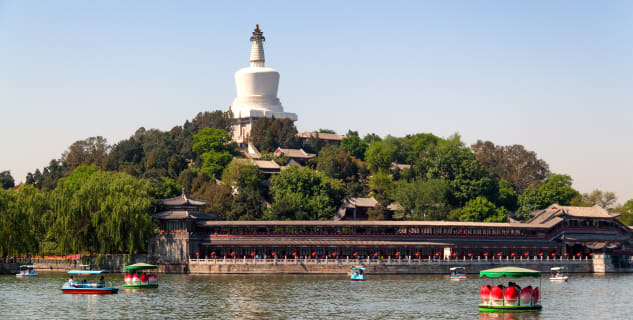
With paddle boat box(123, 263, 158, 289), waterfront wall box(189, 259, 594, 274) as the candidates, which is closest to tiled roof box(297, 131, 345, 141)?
waterfront wall box(189, 259, 594, 274)

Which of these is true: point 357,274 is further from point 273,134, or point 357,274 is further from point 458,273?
point 273,134

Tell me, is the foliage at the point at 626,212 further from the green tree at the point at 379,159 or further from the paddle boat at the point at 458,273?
the paddle boat at the point at 458,273

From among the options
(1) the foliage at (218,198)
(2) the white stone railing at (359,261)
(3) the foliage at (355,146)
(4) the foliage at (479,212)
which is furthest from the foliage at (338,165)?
(2) the white stone railing at (359,261)

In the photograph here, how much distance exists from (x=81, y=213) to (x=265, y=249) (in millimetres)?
16324

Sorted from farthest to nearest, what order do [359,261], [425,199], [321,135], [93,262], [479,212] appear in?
[321,135] → [425,199] → [479,212] → [359,261] → [93,262]

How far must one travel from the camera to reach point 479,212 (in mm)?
101375

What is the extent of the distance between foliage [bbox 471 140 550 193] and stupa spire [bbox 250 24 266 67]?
109 ft

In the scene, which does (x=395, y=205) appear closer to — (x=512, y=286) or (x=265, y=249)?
(x=265, y=249)

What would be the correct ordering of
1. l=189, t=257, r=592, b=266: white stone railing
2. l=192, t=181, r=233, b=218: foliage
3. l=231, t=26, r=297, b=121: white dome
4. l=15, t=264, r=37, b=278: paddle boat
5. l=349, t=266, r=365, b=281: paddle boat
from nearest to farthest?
l=349, t=266, r=365, b=281: paddle boat, l=15, t=264, r=37, b=278: paddle boat, l=189, t=257, r=592, b=266: white stone railing, l=192, t=181, r=233, b=218: foliage, l=231, t=26, r=297, b=121: white dome

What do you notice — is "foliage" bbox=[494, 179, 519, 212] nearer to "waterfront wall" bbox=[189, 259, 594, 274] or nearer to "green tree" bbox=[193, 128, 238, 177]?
"waterfront wall" bbox=[189, 259, 594, 274]

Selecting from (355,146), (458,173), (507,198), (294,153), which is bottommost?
(507,198)

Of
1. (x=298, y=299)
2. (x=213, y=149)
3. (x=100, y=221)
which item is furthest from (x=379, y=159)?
(x=298, y=299)

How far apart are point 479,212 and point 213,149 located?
1473 inches

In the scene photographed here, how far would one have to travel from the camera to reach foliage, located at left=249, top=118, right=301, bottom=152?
443 ft
